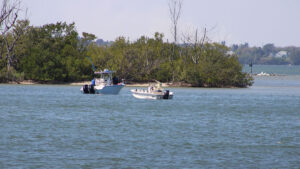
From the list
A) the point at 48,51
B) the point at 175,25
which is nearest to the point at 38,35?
the point at 48,51

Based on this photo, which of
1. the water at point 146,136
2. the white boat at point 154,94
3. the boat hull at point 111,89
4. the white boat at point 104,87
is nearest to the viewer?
the water at point 146,136

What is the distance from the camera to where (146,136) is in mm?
38000

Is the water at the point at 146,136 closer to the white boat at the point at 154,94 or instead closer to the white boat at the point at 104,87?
the white boat at the point at 154,94

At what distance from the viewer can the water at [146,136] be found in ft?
92.5

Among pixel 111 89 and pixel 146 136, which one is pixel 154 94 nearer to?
pixel 111 89

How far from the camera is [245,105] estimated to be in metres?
69.9

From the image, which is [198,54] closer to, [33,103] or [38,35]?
[38,35]

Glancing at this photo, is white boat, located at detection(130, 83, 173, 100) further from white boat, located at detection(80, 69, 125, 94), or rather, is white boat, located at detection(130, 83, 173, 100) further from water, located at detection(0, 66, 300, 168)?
water, located at detection(0, 66, 300, 168)

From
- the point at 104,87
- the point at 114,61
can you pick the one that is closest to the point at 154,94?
the point at 104,87

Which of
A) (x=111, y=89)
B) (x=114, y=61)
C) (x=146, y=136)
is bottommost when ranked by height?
(x=146, y=136)

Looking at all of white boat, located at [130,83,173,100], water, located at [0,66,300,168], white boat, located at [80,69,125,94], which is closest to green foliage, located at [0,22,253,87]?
white boat, located at [80,69,125,94]

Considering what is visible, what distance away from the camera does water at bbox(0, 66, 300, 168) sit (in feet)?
92.5

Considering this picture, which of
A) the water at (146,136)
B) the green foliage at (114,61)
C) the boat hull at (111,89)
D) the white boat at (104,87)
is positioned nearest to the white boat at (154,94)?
the boat hull at (111,89)

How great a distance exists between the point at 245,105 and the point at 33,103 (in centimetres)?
2511
